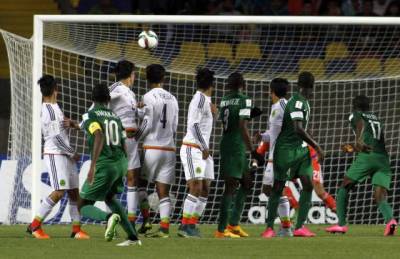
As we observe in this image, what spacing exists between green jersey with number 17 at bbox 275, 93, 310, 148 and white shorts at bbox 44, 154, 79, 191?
247cm

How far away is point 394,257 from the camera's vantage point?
13.0 m

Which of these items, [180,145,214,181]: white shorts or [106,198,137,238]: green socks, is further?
[180,145,214,181]: white shorts

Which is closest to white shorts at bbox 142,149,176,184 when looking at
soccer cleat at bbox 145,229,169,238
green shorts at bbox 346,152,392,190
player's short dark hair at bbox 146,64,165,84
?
soccer cleat at bbox 145,229,169,238

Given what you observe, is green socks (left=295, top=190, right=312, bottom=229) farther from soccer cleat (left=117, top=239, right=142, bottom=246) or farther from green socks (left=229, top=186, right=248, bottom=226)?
soccer cleat (left=117, top=239, right=142, bottom=246)

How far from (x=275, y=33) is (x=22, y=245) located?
368 inches

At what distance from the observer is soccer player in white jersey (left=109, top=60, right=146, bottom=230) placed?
16141mm

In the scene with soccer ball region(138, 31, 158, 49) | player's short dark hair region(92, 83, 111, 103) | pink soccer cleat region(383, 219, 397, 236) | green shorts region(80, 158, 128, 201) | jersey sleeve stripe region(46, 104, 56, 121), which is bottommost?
pink soccer cleat region(383, 219, 397, 236)

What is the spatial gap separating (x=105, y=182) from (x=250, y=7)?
11080 mm

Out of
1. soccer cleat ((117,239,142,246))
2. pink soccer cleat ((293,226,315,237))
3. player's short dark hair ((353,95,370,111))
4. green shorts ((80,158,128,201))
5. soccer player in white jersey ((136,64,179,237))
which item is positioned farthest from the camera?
player's short dark hair ((353,95,370,111))

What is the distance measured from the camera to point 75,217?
16.0 metres

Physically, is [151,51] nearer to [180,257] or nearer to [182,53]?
[182,53]

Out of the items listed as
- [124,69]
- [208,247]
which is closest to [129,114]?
[124,69]

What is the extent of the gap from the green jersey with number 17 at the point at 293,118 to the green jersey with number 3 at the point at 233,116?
47 cm

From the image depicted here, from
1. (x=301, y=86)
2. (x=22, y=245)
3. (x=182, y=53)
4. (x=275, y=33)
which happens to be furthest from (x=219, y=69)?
(x=22, y=245)
